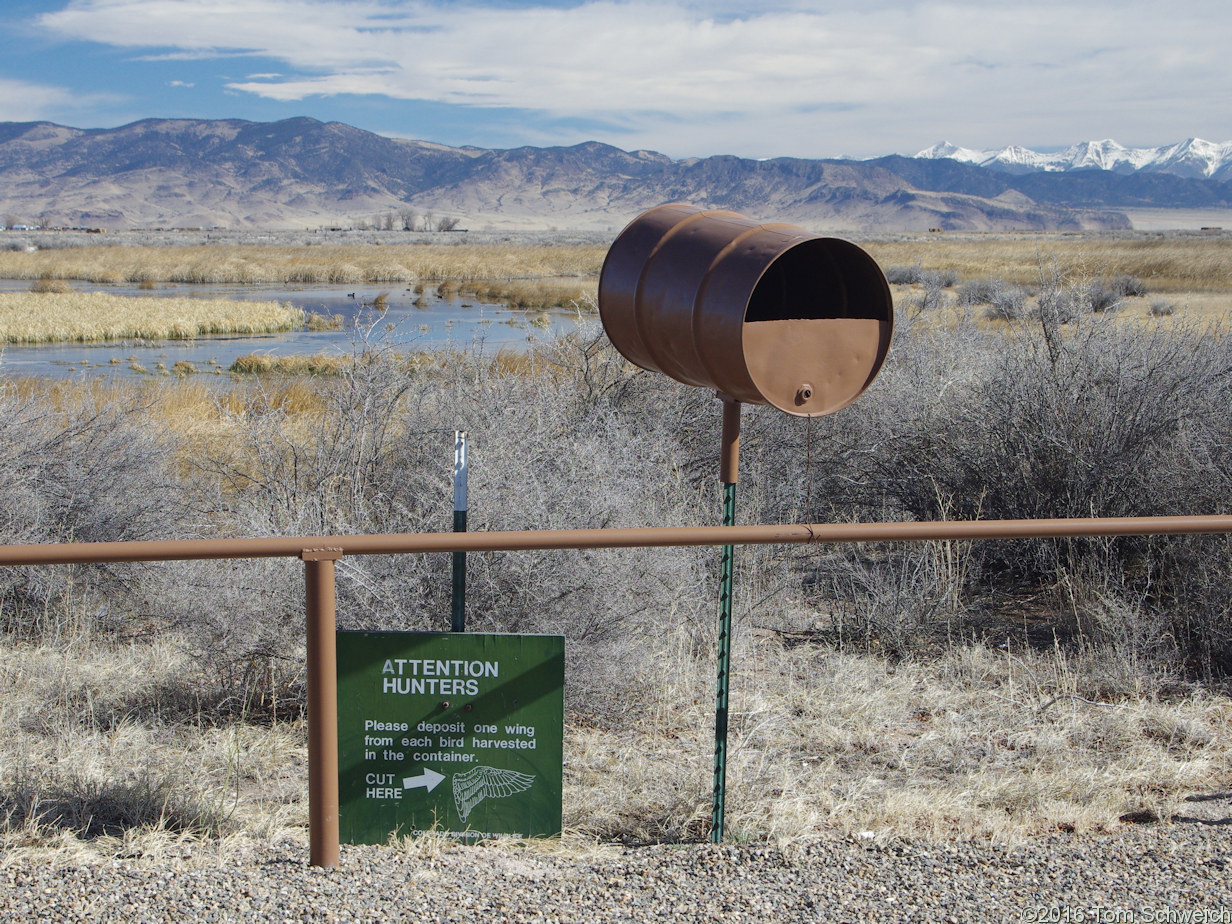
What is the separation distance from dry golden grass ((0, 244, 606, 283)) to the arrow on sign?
60.7m

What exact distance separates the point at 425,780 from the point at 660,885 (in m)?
0.80

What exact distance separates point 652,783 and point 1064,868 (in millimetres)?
1490

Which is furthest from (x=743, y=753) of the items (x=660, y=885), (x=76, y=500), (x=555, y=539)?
(x=76, y=500)

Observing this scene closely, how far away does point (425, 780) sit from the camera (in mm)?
3281

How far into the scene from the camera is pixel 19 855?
3121 millimetres

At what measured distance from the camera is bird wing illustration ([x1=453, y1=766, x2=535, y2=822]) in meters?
3.28

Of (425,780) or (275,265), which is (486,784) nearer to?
(425,780)

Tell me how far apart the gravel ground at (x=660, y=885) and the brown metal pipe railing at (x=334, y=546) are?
0.24m

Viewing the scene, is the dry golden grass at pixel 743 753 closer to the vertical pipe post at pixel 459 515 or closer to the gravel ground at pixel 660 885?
the gravel ground at pixel 660 885

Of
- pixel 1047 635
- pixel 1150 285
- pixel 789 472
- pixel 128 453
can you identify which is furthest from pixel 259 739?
pixel 1150 285

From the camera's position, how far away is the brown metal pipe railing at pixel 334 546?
109 inches

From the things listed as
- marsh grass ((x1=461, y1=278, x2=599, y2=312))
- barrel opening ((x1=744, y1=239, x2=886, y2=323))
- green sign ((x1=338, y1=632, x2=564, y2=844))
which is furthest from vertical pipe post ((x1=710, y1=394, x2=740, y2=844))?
marsh grass ((x1=461, y1=278, x2=599, y2=312))
